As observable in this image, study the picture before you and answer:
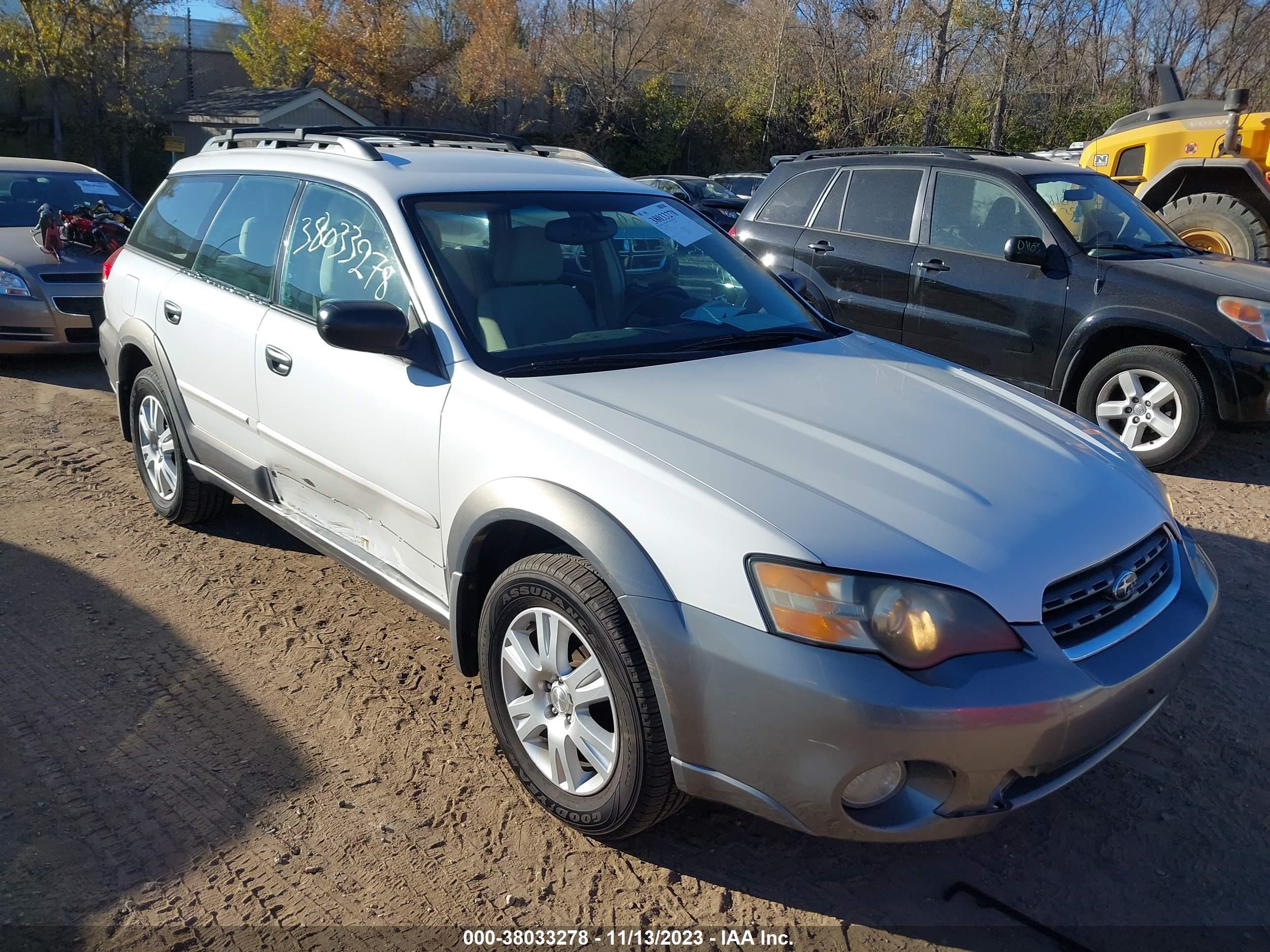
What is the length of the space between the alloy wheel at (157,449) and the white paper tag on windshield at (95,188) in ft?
18.1

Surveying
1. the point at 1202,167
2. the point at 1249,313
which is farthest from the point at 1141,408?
the point at 1202,167

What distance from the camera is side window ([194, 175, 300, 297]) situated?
150 inches

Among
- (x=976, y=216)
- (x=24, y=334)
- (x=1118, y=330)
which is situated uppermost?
(x=976, y=216)

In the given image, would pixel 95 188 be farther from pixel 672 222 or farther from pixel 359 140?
pixel 672 222

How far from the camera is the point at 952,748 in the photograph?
2158 millimetres

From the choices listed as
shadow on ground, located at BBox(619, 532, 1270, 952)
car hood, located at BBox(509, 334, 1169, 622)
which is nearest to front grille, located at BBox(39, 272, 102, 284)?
car hood, located at BBox(509, 334, 1169, 622)

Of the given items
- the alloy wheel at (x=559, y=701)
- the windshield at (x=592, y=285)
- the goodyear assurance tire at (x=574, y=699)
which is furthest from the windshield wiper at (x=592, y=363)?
the alloy wheel at (x=559, y=701)

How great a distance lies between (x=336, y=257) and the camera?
3520 mm

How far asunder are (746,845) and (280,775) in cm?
141

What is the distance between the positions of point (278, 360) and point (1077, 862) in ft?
9.93

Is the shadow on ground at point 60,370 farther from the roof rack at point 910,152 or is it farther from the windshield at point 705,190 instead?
the windshield at point 705,190

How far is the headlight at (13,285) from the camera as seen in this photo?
24.8 feet

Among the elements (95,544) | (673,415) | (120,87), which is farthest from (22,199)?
(120,87)

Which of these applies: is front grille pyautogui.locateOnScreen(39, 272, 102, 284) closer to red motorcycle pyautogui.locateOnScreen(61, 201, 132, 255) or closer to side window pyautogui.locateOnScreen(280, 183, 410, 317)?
red motorcycle pyautogui.locateOnScreen(61, 201, 132, 255)
